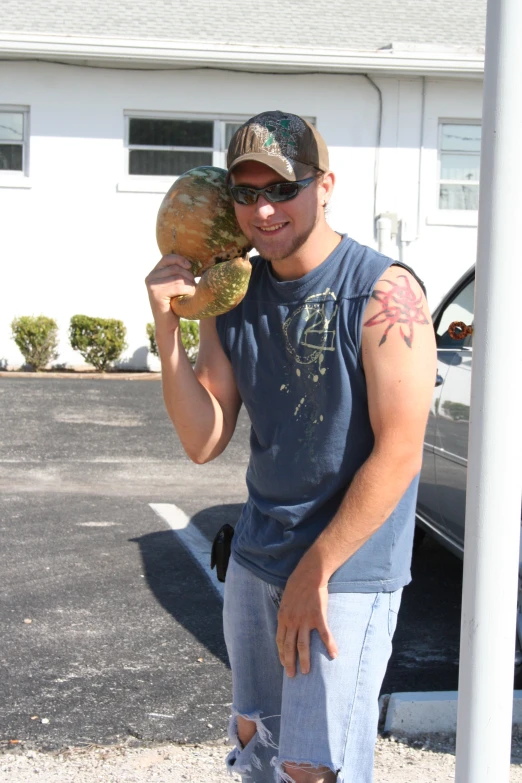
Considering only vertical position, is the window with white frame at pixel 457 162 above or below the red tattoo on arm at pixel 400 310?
above

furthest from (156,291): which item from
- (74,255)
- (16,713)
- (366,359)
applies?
(74,255)

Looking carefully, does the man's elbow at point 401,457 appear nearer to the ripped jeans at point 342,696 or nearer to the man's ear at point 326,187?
the ripped jeans at point 342,696

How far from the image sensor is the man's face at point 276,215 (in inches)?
93.4

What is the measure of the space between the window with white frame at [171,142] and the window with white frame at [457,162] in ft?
11.0

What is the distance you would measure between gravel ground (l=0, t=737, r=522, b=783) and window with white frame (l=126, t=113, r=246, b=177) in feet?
41.3

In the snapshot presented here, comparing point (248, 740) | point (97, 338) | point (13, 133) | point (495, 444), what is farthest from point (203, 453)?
point (13, 133)

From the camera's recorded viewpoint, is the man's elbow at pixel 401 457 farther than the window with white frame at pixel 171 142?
No

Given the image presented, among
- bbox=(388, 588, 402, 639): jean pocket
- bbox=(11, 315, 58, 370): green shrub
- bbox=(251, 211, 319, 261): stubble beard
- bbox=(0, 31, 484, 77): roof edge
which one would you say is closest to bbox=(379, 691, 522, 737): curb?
bbox=(388, 588, 402, 639): jean pocket

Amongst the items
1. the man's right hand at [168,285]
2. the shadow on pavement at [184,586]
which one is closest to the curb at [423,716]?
the shadow on pavement at [184,586]

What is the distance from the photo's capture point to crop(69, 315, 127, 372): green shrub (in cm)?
1488

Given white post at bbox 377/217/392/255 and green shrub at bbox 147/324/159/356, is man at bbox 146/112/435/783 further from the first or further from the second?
white post at bbox 377/217/392/255

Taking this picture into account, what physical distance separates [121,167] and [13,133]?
5.70 ft

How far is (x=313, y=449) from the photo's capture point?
7.76ft

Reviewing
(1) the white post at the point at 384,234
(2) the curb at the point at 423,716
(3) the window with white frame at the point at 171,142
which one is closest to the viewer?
(2) the curb at the point at 423,716
